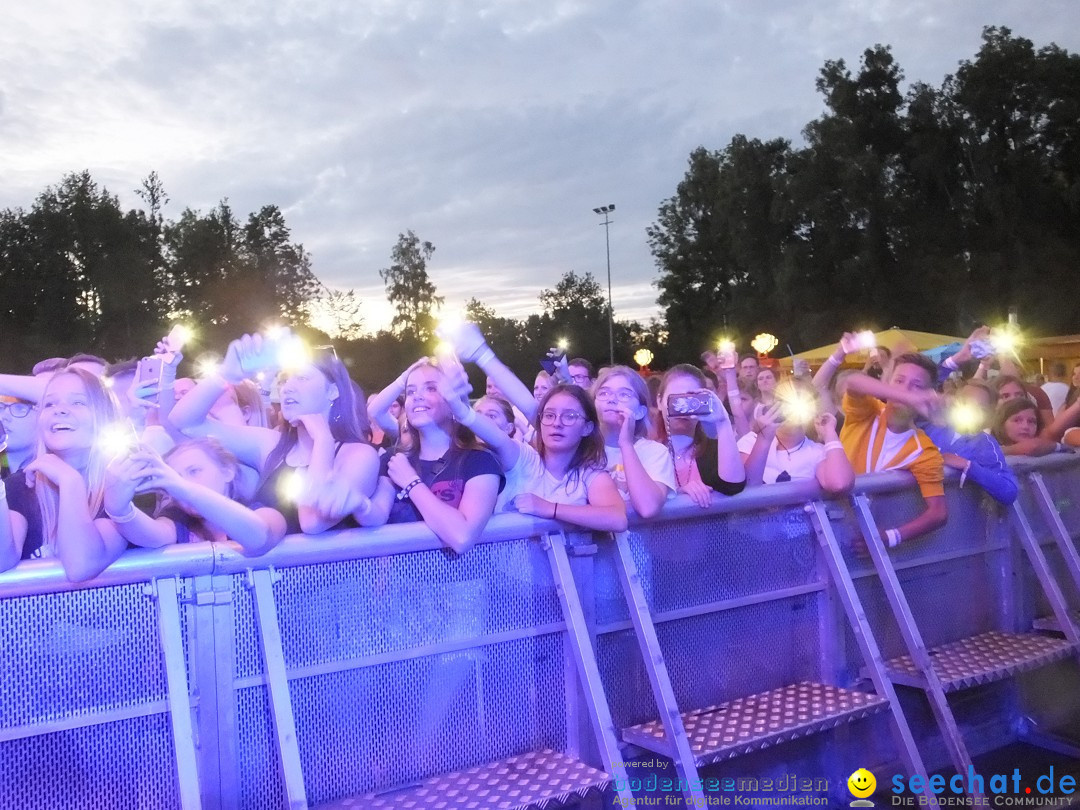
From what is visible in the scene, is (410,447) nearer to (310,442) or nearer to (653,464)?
(310,442)

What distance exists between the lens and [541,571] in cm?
344

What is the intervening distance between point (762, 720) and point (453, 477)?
58.7 inches

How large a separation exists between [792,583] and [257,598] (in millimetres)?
2263

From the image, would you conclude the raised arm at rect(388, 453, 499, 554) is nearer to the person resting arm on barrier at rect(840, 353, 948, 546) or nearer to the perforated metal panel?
the perforated metal panel

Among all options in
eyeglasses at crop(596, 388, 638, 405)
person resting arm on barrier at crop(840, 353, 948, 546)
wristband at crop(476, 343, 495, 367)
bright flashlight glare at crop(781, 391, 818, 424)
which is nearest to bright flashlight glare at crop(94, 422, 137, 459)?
wristband at crop(476, 343, 495, 367)

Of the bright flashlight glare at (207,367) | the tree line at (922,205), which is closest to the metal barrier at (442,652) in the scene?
the bright flashlight glare at (207,367)

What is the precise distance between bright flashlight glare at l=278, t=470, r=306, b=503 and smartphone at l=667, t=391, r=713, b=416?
1.54 meters

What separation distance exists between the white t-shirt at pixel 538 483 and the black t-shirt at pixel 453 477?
0.75 feet

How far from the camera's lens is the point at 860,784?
3.89 metres

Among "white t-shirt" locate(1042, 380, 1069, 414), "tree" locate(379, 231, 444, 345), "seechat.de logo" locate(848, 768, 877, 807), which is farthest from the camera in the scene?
"tree" locate(379, 231, 444, 345)

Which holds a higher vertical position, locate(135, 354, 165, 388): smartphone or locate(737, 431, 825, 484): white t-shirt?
locate(135, 354, 165, 388): smartphone

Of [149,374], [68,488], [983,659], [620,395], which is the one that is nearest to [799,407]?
[620,395]

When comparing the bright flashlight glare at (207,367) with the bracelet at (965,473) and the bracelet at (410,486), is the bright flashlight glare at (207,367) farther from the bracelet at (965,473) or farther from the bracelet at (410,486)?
the bracelet at (965,473)

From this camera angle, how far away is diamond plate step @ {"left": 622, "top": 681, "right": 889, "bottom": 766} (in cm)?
338
